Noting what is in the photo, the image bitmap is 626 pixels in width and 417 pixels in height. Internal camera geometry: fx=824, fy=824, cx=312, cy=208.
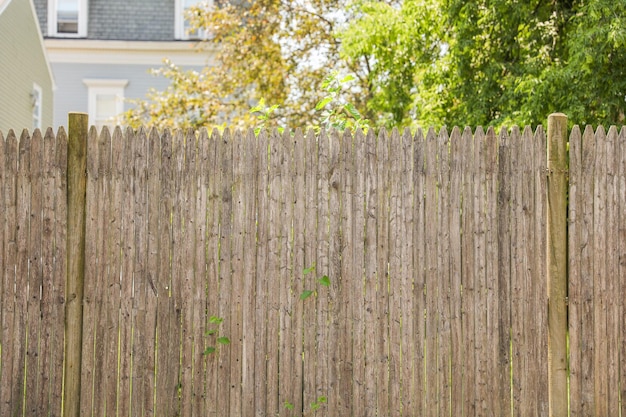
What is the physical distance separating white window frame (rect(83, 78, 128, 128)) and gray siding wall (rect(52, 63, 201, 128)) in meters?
0.12

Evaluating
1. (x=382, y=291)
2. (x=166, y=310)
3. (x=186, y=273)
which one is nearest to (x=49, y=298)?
(x=166, y=310)

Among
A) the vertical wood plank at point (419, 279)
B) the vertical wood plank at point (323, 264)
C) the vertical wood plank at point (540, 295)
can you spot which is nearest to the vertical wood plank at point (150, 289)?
the vertical wood plank at point (323, 264)

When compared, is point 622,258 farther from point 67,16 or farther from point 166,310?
point 67,16

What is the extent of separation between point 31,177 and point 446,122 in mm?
8253

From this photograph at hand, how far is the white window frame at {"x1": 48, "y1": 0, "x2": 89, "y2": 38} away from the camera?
2459 centimetres

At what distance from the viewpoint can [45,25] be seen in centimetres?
2481

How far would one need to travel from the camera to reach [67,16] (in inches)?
981

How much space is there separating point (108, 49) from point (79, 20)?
4.19 feet

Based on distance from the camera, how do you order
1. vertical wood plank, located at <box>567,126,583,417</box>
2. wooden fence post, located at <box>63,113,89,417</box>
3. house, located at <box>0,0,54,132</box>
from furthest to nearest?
house, located at <box>0,0,54,132</box>, vertical wood plank, located at <box>567,126,583,417</box>, wooden fence post, located at <box>63,113,89,417</box>

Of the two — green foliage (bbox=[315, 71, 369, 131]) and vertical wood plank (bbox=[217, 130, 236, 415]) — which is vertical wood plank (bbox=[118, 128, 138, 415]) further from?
green foliage (bbox=[315, 71, 369, 131])

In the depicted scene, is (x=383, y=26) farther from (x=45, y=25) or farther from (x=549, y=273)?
(x=45, y=25)

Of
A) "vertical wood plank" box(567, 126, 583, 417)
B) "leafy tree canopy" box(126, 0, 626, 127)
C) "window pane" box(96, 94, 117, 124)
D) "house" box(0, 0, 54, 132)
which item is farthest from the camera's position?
"window pane" box(96, 94, 117, 124)

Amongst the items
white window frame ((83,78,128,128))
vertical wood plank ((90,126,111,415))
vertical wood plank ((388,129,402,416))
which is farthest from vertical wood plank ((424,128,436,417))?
white window frame ((83,78,128,128))

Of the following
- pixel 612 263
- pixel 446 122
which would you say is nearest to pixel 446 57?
pixel 446 122
